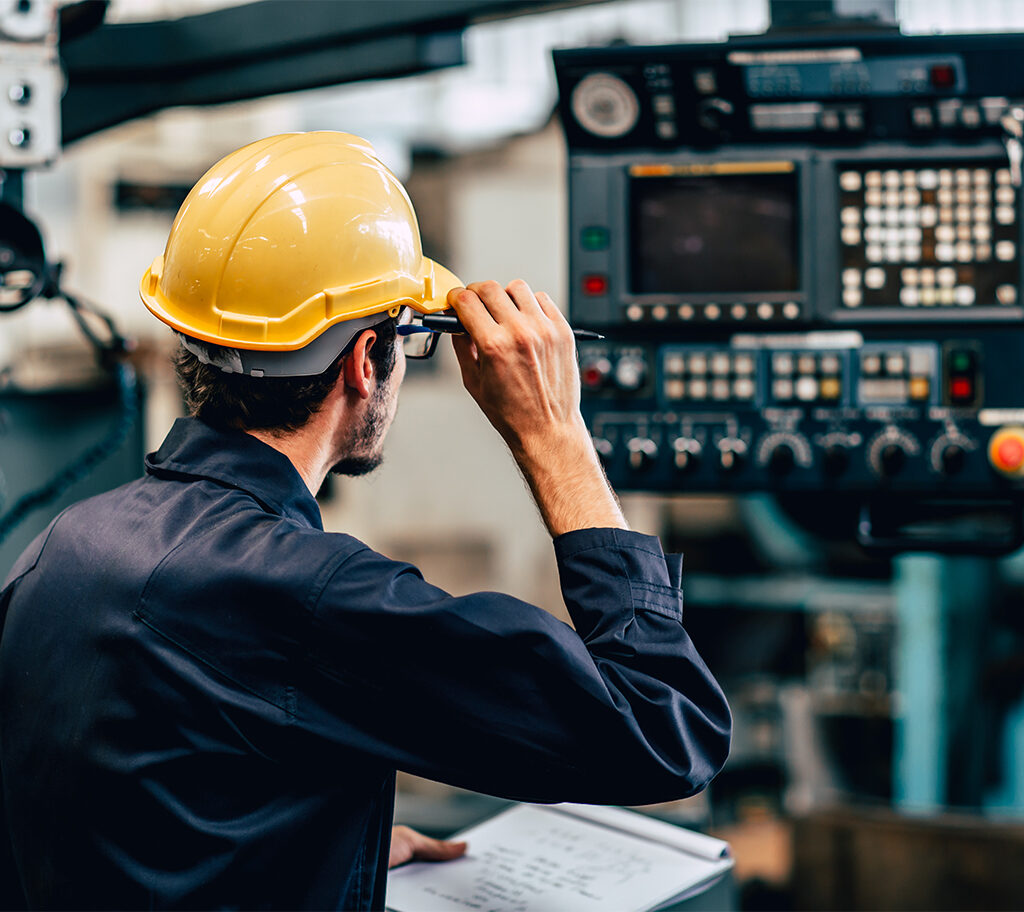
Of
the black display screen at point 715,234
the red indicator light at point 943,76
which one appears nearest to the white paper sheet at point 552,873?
the black display screen at point 715,234

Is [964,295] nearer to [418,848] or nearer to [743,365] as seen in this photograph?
[743,365]

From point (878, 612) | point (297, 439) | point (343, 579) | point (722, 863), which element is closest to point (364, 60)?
point (297, 439)

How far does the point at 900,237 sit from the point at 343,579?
1.02 m

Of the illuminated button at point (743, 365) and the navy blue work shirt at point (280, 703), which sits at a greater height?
the illuminated button at point (743, 365)

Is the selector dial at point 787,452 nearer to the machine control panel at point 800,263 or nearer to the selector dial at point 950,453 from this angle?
the machine control panel at point 800,263

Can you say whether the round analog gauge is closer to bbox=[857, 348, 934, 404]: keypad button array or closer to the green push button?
the green push button

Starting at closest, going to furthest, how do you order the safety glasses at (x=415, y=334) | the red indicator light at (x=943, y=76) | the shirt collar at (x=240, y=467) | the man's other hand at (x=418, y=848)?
Result: 1. the shirt collar at (x=240, y=467)
2. the safety glasses at (x=415, y=334)
3. the man's other hand at (x=418, y=848)
4. the red indicator light at (x=943, y=76)

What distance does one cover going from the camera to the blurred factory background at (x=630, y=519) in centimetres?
159

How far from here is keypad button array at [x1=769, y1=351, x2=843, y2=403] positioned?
59.4 inches

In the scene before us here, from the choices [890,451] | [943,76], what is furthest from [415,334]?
[943,76]

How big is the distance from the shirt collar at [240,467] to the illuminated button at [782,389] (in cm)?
76

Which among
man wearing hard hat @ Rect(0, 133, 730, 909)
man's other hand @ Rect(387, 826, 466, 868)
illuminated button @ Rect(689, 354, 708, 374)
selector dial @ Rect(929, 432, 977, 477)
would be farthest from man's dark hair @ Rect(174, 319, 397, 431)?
selector dial @ Rect(929, 432, 977, 477)

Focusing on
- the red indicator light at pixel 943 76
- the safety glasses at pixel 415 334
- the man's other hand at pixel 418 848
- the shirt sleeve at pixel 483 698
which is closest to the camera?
the shirt sleeve at pixel 483 698

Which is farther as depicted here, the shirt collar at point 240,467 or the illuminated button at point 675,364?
the illuminated button at point 675,364
